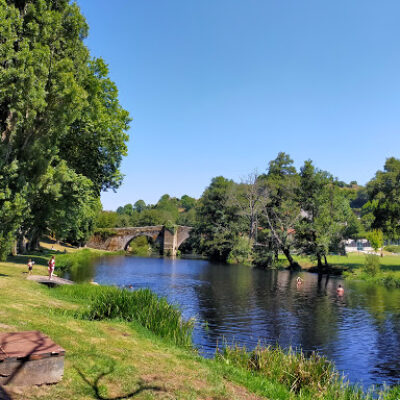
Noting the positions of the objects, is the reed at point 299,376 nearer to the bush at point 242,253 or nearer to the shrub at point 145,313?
the shrub at point 145,313

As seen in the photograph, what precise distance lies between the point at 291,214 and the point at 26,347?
57.8 metres

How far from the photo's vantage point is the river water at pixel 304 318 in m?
16.4

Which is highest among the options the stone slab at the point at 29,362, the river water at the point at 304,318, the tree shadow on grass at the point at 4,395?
the stone slab at the point at 29,362

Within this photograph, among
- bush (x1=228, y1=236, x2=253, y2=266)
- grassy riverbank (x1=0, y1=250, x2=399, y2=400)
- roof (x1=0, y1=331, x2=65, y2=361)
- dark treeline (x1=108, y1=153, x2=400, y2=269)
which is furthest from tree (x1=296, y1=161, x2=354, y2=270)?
roof (x1=0, y1=331, x2=65, y2=361)

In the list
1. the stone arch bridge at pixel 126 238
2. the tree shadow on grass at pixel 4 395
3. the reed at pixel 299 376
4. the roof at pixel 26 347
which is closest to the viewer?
the tree shadow on grass at pixel 4 395

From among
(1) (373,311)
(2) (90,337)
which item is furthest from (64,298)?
(1) (373,311)

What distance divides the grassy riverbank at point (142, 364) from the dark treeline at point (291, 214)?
4492cm

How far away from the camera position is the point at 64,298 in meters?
18.5

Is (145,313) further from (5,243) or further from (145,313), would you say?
(5,243)

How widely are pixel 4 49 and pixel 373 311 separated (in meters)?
28.3

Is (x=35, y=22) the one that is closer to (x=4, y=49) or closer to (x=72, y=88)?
(x=4, y=49)

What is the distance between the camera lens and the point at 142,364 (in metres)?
9.00

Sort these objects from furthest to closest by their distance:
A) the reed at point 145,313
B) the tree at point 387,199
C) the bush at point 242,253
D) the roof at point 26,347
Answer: the bush at point 242,253
the tree at point 387,199
the reed at point 145,313
the roof at point 26,347

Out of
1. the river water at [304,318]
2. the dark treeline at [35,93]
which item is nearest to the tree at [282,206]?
the river water at [304,318]
